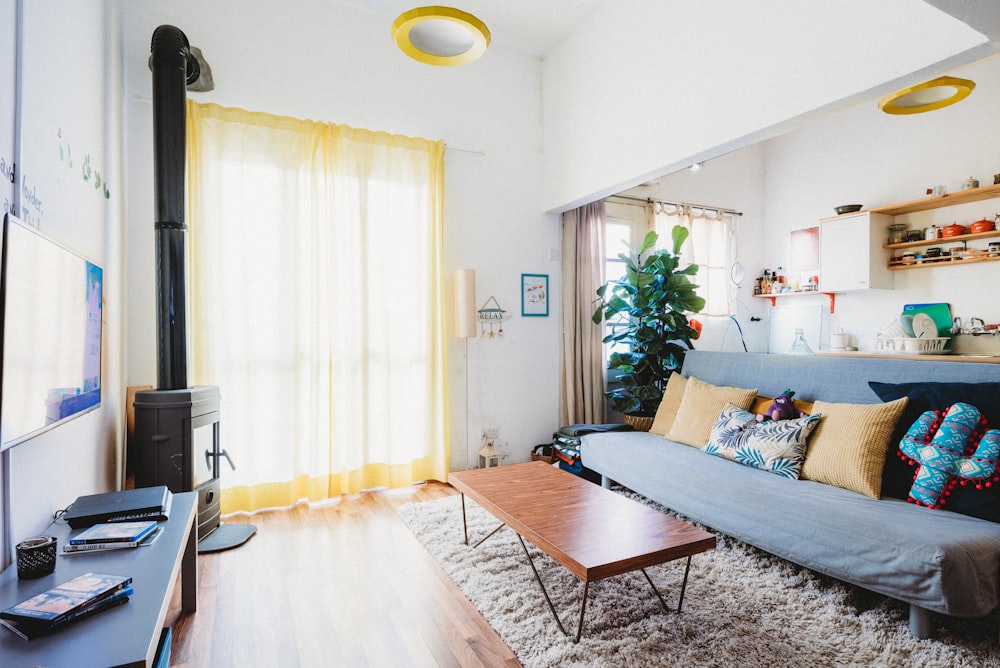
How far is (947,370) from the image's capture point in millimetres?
2312

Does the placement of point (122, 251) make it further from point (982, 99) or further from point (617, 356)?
point (982, 99)

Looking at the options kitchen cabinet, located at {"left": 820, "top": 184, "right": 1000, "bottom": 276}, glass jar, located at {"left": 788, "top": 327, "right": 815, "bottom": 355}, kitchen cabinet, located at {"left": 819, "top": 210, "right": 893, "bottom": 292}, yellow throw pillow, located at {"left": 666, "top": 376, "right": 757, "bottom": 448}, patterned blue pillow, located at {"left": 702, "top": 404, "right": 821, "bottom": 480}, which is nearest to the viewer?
patterned blue pillow, located at {"left": 702, "top": 404, "right": 821, "bottom": 480}

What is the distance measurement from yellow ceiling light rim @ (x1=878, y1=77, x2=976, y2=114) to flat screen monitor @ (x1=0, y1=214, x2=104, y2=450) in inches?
147

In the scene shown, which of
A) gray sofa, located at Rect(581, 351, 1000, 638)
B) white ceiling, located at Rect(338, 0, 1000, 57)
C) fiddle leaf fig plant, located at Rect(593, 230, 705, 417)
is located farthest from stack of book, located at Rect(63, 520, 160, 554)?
white ceiling, located at Rect(338, 0, 1000, 57)

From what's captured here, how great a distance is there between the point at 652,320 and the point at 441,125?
7.20 feet

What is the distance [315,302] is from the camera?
3236 millimetres

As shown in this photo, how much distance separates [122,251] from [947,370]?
422cm

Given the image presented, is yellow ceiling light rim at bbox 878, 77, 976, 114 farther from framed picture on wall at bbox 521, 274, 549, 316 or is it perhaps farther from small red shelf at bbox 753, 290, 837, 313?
framed picture on wall at bbox 521, 274, 549, 316

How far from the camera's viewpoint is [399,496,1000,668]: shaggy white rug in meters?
1.69

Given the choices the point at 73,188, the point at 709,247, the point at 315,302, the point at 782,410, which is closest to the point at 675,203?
the point at 709,247

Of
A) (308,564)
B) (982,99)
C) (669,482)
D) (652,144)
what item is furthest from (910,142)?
(308,564)

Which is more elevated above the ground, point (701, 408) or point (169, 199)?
point (169, 199)

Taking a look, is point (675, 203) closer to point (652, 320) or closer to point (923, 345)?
point (652, 320)

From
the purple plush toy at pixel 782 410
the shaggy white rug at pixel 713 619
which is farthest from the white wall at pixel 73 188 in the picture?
the purple plush toy at pixel 782 410
